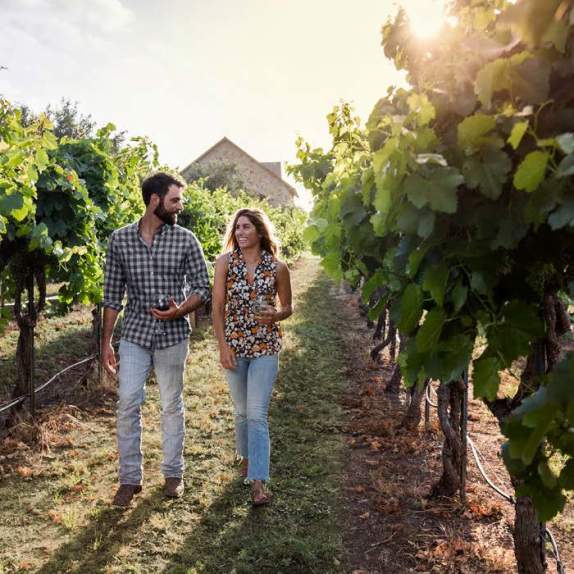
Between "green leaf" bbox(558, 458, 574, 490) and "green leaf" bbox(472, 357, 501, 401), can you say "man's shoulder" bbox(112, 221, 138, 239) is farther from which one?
"green leaf" bbox(558, 458, 574, 490)

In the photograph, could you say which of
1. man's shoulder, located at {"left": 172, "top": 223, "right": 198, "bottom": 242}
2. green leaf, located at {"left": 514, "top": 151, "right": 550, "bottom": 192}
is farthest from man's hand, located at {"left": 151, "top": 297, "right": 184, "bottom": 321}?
green leaf, located at {"left": 514, "top": 151, "right": 550, "bottom": 192}

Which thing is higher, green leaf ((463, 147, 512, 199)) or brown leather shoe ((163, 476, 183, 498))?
green leaf ((463, 147, 512, 199))

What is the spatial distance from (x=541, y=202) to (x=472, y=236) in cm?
30

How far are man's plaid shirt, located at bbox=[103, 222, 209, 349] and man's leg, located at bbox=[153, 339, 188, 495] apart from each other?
0.25 feet

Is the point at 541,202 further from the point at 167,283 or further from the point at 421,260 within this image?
the point at 167,283

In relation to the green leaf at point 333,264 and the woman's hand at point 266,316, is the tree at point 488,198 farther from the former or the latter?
the woman's hand at point 266,316

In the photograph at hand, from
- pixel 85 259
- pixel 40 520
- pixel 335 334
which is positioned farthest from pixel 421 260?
pixel 335 334

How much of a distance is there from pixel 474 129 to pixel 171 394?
3170mm

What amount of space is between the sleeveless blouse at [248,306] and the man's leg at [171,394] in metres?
0.38

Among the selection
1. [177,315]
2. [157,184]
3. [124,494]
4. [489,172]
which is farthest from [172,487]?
[489,172]

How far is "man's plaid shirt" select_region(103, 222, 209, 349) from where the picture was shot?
13.2 feet

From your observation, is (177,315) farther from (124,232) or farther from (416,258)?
(416,258)

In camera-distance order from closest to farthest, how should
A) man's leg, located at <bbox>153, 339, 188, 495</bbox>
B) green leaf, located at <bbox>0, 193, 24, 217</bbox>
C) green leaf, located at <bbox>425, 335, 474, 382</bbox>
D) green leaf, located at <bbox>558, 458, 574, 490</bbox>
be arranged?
green leaf, located at <bbox>558, 458, 574, 490</bbox> → green leaf, located at <bbox>425, 335, 474, 382</bbox> → green leaf, located at <bbox>0, 193, 24, 217</bbox> → man's leg, located at <bbox>153, 339, 188, 495</bbox>

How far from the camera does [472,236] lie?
5.50 feet
